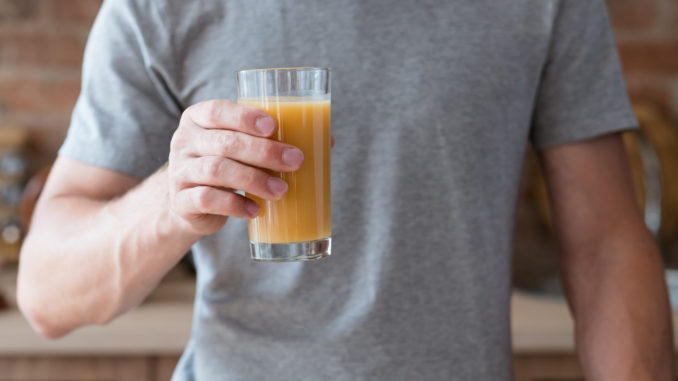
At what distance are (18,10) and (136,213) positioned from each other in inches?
57.3

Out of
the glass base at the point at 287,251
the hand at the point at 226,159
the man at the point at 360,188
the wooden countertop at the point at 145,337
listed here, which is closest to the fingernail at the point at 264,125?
the hand at the point at 226,159

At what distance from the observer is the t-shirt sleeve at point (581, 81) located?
101 cm

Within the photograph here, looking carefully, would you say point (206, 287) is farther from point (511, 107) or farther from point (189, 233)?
point (511, 107)

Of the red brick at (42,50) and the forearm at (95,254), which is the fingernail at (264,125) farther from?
the red brick at (42,50)

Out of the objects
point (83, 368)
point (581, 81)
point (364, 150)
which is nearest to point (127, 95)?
point (364, 150)

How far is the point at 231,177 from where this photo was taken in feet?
2.21

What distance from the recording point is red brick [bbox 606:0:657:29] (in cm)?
202

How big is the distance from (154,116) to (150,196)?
0.56 feet

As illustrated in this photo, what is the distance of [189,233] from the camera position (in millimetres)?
791

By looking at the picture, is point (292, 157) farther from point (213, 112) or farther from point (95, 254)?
point (95, 254)

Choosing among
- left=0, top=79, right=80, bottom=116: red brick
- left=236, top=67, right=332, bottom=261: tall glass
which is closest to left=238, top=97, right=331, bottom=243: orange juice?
left=236, top=67, right=332, bottom=261: tall glass

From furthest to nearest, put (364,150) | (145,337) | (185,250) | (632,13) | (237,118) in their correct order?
(632,13) → (145,337) → (364,150) → (185,250) → (237,118)

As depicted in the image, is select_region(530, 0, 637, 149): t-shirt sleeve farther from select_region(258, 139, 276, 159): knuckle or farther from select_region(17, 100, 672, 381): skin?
select_region(258, 139, 276, 159): knuckle

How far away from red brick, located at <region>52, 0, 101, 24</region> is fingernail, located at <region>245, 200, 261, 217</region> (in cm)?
154
